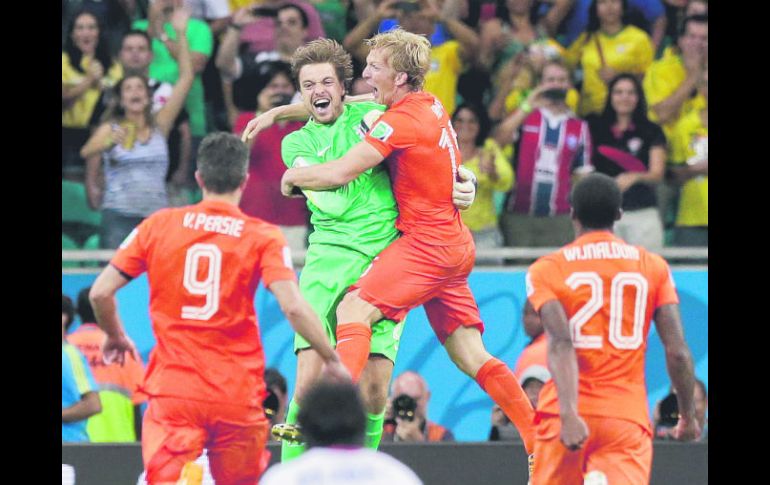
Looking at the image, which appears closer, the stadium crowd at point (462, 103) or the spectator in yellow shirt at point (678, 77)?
the stadium crowd at point (462, 103)

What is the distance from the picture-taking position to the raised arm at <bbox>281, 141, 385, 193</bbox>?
7277 mm

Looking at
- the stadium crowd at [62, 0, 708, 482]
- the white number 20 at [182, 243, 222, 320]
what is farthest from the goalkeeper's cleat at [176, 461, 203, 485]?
the stadium crowd at [62, 0, 708, 482]

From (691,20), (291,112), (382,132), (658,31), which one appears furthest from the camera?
(658,31)

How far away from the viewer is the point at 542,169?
36.2 feet

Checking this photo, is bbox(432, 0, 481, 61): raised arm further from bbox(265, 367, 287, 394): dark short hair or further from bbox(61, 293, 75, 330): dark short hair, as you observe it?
bbox(61, 293, 75, 330): dark short hair

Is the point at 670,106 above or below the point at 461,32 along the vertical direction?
below

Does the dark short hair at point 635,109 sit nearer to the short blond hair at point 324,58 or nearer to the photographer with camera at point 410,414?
the photographer with camera at point 410,414

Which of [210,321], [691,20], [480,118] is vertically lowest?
[210,321]

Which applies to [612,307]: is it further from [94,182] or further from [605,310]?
[94,182]

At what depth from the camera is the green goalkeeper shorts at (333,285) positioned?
7.71 m

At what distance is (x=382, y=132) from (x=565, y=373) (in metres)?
1.90

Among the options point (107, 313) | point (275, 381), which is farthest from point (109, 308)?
point (275, 381)

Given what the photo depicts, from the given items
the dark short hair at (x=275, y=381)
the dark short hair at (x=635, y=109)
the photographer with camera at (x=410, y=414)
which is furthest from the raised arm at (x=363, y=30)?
the dark short hair at (x=275, y=381)

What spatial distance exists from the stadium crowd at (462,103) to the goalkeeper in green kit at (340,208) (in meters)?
2.85
